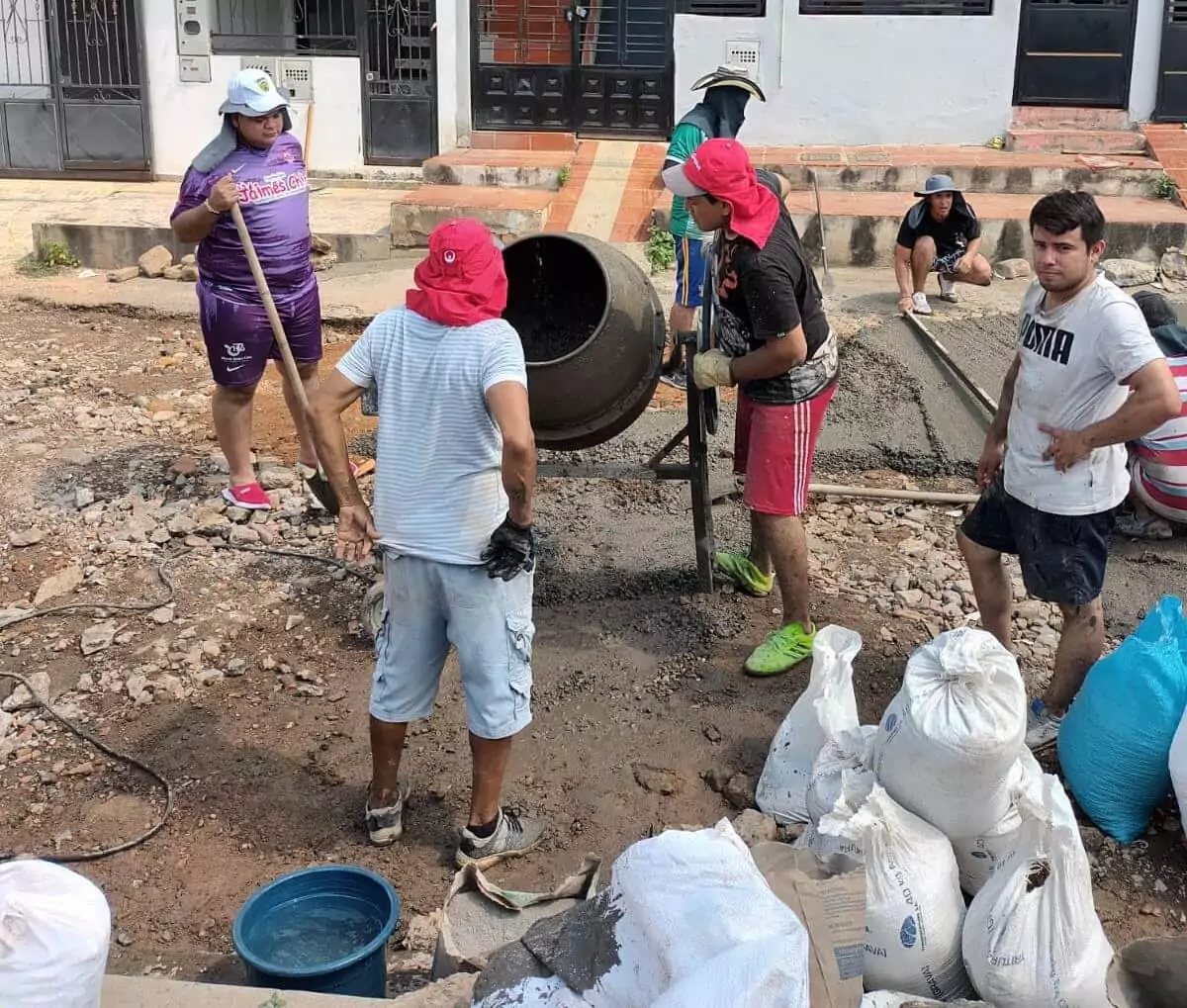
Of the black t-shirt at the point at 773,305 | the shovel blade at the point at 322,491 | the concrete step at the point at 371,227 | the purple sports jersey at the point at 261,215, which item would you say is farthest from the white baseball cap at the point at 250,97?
the concrete step at the point at 371,227

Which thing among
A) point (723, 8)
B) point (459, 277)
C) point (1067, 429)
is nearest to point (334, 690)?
point (459, 277)

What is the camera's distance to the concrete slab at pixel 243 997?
2393 mm

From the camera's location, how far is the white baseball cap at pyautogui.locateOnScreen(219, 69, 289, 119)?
16.4 ft

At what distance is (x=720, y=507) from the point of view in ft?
18.5

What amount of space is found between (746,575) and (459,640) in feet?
6.19

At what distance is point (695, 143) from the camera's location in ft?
22.7

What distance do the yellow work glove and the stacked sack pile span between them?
152 cm

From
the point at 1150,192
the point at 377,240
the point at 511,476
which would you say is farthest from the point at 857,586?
the point at 1150,192

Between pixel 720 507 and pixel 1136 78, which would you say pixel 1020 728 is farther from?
pixel 1136 78

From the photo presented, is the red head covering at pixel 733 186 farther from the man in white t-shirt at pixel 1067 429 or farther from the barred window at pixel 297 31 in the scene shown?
the barred window at pixel 297 31

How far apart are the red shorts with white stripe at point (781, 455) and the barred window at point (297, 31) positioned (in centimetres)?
983

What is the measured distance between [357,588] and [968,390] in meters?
3.51

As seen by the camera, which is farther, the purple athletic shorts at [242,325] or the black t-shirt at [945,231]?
the black t-shirt at [945,231]

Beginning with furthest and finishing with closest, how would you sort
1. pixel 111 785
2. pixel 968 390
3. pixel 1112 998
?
pixel 968 390, pixel 111 785, pixel 1112 998
